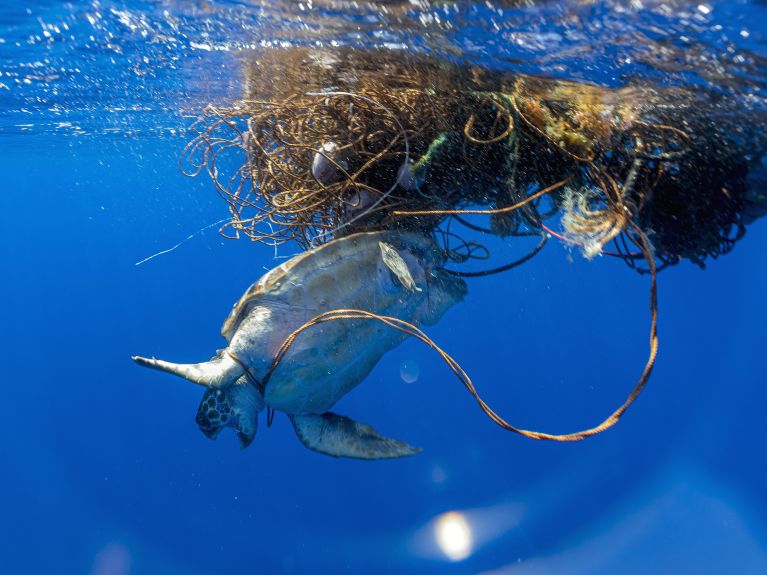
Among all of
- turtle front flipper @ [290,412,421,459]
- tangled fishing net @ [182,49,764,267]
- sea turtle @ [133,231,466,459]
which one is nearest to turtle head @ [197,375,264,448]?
sea turtle @ [133,231,466,459]

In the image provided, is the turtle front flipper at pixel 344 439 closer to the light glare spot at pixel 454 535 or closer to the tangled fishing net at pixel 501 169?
the tangled fishing net at pixel 501 169

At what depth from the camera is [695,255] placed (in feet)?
14.2

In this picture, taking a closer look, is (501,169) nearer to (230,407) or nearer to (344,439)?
(344,439)

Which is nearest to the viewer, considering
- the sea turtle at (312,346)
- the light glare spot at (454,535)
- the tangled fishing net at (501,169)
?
the sea turtle at (312,346)

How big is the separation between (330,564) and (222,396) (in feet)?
32.4

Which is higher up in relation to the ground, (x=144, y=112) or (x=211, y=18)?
(x=211, y=18)

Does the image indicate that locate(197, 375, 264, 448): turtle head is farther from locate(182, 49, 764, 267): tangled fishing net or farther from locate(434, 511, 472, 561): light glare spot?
locate(434, 511, 472, 561): light glare spot

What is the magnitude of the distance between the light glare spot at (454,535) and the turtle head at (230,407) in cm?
852

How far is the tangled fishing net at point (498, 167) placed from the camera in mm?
3678

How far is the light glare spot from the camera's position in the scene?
34.2 ft

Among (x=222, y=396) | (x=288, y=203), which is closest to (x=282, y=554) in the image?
(x=222, y=396)

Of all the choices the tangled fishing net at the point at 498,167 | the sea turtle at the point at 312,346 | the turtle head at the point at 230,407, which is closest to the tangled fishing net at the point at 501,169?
the tangled fishing net at the point at 498,167

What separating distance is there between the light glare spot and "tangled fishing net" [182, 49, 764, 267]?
28.0 ft

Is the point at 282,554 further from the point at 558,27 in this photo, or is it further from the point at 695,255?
the point at 558,27
